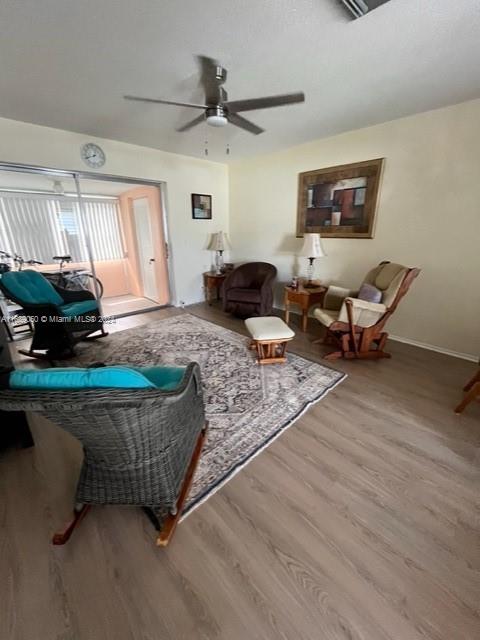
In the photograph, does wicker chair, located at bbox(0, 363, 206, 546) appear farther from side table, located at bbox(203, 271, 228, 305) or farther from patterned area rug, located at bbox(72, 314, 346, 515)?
side table, located at bbox(203, 271, 228, 305)

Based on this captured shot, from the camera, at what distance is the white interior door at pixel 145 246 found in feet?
15.3

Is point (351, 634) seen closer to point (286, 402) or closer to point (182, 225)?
point (286, 402)

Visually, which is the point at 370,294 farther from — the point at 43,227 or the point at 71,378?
the point at 43,227

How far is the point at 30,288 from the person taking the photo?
2.79m

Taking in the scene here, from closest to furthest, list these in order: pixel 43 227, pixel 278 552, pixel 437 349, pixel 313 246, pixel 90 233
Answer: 1. pixel 278 552
2. pixel 437 349
3. pixel 313 246
4. pixel 43 227
5. pixel 90 233

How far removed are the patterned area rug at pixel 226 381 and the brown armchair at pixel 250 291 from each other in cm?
48

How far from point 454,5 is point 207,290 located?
4.03 m

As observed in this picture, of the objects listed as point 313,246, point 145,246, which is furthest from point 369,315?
point 145,246

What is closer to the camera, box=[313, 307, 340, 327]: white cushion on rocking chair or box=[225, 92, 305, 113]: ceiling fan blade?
box=[225, 92, 305, 113]: ceiling fan blade

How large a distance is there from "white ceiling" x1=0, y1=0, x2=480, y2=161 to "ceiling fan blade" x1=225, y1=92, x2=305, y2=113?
248 millimetres

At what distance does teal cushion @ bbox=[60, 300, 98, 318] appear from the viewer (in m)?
2.88

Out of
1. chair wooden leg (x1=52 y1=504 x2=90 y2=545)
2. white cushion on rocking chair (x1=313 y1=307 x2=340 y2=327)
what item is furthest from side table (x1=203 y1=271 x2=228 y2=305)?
chair wooden leg (x1=52 y1=504 x2=90 y2=545)

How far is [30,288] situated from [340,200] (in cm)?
384

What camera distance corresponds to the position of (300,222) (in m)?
3.88
